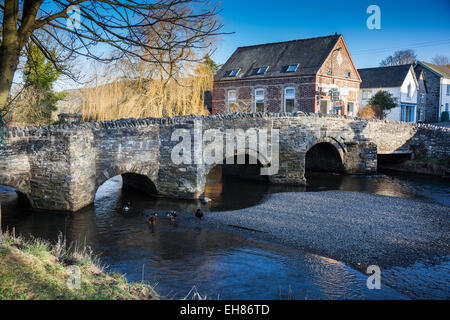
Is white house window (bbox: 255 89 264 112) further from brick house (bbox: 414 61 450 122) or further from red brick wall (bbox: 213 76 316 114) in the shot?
brick house (bbox: 414 61 450 122)

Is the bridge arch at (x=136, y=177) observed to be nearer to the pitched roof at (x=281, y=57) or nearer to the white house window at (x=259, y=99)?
the white house window at (x=259, y=99)

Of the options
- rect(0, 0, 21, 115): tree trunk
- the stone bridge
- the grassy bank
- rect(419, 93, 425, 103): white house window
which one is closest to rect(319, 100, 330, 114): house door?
the stone bridge

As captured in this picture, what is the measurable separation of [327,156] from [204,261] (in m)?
17.2

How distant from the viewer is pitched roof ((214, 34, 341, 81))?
29.3 metres

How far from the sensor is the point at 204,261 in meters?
8.63

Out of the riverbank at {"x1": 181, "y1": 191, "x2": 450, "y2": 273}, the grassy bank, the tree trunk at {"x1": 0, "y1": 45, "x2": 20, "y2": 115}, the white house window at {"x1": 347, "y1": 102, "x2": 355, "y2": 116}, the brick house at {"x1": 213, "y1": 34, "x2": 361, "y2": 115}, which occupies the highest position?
the brick house at {"x1": 213, "y1": 34, "x2": 361, "y2": 115}

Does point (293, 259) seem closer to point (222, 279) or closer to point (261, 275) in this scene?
point (261, 275)

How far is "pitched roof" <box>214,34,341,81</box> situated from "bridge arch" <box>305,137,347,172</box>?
25.6ft

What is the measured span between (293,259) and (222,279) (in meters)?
2.18

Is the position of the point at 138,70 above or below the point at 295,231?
above

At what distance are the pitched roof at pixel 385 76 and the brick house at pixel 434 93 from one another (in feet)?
16.0

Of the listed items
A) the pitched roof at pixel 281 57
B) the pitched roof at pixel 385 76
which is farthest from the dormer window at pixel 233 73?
the pitched roof at pixel 385 76
